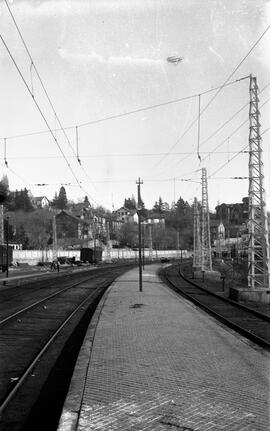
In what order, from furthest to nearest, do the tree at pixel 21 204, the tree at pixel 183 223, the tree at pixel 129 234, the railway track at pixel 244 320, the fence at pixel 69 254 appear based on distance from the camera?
the tree at pixel 21 204, the tree at pixel 129 234, the tree at pixel 183 223, the fence at pixel 69 254, the railway track at pixel 244 320

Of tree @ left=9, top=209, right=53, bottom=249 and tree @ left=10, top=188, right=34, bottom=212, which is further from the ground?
tree @ left=10, top=188, right=34, bottom=212

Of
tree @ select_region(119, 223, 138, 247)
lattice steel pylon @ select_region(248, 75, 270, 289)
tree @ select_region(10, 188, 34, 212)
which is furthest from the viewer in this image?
tree @ select_region(10, 188, 34, 212)

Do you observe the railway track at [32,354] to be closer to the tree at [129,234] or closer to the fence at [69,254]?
the fence at [69,254]

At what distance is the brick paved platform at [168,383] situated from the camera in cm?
545

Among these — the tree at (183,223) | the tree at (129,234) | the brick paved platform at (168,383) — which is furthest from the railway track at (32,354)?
the tree at (129,234)

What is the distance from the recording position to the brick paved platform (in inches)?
214

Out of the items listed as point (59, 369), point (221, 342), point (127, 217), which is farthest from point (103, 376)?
point (127, 217)

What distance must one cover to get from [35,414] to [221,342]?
213 inches

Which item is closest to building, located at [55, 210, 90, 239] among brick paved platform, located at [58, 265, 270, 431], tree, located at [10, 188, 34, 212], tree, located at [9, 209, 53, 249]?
tree, located at [10, 188, 34, 212]

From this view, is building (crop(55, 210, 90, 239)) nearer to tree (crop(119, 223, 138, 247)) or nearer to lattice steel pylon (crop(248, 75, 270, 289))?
tree (crop(119, 223, 138, 247))

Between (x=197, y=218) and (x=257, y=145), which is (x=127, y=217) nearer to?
(x=197, y=218)

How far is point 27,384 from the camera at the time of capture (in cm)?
804

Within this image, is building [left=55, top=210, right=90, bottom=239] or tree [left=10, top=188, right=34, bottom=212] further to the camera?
tree [left=10, top=188, right=34, bottom=212]

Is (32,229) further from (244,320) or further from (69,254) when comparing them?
(244,320)
